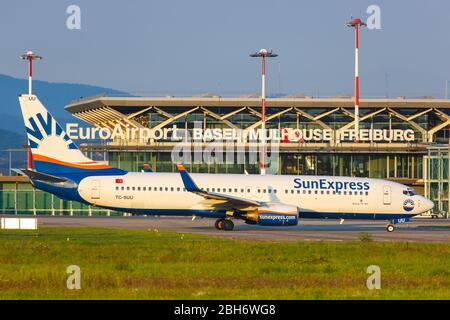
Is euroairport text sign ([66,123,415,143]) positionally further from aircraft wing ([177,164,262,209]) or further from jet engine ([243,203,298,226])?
jet engine ([243,203,298,226])

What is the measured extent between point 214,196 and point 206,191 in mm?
658

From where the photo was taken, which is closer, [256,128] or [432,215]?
[432,215]

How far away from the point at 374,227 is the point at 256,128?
131ft

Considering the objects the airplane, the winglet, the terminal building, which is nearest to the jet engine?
the airplane

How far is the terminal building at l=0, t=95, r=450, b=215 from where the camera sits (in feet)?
321

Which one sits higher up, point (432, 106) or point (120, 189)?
point (432, 106)

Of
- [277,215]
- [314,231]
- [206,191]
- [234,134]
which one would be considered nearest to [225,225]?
[206,191]

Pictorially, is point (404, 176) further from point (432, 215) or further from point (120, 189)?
point (120, 189)

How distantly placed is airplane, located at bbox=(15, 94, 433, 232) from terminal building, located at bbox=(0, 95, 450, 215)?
3205 centimetres

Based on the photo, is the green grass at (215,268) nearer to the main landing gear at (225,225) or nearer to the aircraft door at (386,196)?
the main landing gear at (225,225)

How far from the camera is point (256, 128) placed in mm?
105250

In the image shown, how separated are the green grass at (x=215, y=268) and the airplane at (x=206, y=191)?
12.4 m
